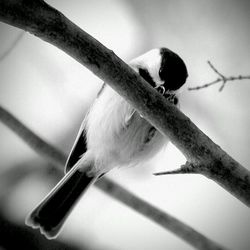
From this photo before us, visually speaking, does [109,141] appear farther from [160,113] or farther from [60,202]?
[160,113]

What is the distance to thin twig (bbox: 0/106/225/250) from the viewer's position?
1911 mm

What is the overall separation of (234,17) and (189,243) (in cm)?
161

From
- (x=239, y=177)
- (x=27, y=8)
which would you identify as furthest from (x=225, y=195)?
(x=27, y=8)

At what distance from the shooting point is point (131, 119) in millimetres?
2094

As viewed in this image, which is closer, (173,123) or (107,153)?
(173,123)

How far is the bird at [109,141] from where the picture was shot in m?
2.08

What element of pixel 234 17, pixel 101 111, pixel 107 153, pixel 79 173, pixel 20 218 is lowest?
pixel 20 218

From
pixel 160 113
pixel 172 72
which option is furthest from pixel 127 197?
pixel 160 113

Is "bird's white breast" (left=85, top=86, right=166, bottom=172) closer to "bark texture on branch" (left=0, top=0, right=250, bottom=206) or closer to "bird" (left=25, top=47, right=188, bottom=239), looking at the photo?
"bird" (left=25, top=47, right=188, bottom=239)

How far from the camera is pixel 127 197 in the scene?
2117 millimetres

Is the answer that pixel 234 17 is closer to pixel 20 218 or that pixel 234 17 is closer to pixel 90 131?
pixel 90 131

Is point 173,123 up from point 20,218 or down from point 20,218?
up

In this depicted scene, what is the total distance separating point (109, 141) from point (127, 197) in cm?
29

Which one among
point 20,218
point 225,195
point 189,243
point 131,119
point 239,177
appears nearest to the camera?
point 239,177
